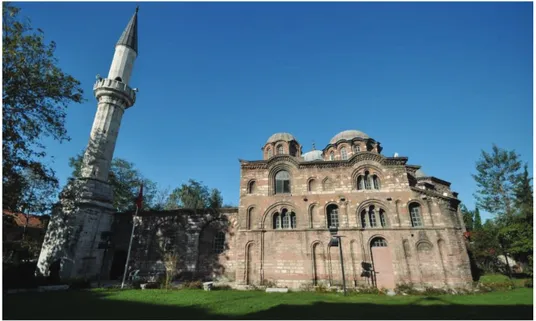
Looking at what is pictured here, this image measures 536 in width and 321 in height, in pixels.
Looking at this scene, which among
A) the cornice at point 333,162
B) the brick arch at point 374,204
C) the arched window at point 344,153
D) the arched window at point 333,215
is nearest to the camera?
the brick arch at point 374,204

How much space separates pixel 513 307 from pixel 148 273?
66.7ft

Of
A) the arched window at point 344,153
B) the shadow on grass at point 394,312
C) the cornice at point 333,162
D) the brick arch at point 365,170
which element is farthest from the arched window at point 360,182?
the shadow on grass at point 394,312

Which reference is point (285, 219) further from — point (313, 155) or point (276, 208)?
point (313, 155)

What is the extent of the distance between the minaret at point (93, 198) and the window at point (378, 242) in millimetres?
18401

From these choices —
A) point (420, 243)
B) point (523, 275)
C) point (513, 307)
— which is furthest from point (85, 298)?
point (523, 275)

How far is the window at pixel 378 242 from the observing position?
18.1 meters

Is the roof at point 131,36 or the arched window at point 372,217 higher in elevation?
the roof at point 131,36

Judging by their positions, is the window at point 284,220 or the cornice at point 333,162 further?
the cornice at point 333,162

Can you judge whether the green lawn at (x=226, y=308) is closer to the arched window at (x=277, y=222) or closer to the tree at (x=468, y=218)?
the arched window at (x=277, y=222)

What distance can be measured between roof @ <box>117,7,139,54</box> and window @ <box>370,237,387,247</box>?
24879 mm

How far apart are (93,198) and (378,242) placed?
19.7 m

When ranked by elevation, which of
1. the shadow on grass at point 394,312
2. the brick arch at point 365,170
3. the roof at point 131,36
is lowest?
the shadow on grass at point 394,312

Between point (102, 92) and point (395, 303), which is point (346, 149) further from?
point (102, 92)

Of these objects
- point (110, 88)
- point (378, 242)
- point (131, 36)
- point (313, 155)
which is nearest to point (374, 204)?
point (378, 242)
